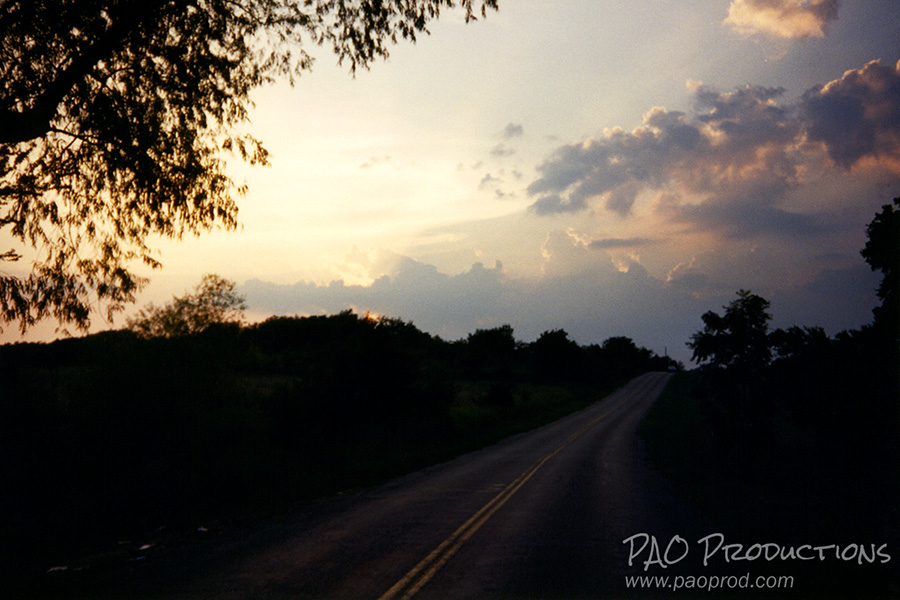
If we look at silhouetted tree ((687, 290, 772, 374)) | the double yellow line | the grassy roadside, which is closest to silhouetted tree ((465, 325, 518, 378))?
the grassy roadside

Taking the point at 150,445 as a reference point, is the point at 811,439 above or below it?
below

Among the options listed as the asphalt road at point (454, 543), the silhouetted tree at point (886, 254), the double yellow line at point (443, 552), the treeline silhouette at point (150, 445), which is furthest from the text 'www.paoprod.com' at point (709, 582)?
the silhouetted tree at point (886, 254)

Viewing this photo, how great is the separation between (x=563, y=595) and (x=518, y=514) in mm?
4998

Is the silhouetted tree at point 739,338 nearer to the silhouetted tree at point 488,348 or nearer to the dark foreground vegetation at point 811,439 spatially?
the dark foreground vegetation at point 811,439

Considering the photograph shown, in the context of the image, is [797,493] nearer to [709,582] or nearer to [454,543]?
[709,582]

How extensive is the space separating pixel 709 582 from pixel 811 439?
1314 centimetres

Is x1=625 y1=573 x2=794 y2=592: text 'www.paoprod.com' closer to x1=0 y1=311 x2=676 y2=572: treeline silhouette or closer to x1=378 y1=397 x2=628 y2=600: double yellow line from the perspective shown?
x1=378 y1=397 x2=628 y2=600: double yellow line

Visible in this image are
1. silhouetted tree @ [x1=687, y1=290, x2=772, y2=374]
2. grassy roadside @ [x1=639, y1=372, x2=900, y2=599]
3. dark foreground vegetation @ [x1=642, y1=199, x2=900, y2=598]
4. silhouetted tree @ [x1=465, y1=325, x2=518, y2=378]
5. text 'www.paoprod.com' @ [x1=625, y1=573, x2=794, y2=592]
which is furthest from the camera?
silhouetted tree @ [x1=465, y1=325, x2=518, y2=378]

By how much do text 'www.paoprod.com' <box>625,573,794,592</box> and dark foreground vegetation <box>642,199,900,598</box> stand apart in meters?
0.37

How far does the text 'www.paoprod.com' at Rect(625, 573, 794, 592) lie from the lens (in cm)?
714

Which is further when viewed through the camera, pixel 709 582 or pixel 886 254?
pixel 886 254

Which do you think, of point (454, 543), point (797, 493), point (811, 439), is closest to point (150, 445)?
point (454, 543)

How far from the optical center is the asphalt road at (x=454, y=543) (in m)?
6.94

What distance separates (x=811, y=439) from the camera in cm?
1780
